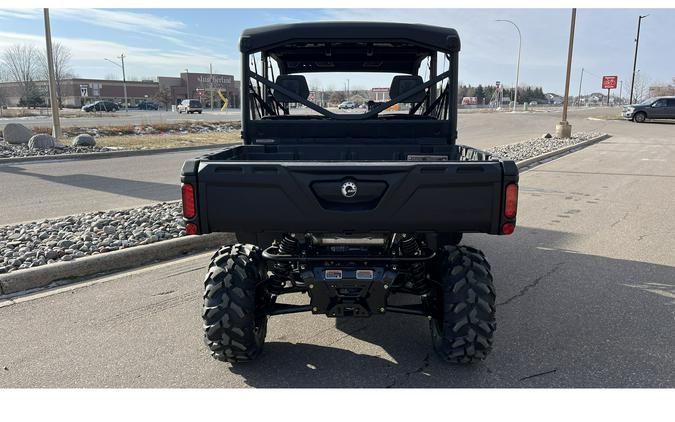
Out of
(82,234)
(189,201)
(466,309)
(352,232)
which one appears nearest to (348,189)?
(352,232)

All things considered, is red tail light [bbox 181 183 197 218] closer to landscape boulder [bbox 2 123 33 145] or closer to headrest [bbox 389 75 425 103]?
headrest [bbox 389 75 425 103]

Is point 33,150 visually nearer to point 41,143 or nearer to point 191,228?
point 41,143

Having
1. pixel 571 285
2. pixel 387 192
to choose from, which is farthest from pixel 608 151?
pixel 387 192

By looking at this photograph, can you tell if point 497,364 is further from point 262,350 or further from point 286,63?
point 286,63

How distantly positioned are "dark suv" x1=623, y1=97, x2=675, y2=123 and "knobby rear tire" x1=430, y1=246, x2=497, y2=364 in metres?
37.9

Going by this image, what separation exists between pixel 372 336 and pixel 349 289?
2.96ft

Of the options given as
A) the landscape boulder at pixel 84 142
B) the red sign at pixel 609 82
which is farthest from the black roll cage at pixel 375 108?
the red sign at pixel 609 82

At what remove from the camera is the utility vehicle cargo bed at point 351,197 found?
300 centimetres

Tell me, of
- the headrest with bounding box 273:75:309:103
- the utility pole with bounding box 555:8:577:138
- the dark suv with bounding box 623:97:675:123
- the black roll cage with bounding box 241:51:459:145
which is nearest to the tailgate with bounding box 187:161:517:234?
the black roll cage with bounding box 241:51:459:145

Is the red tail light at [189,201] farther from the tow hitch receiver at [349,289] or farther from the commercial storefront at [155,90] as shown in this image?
the commercial storefront at [155,90]

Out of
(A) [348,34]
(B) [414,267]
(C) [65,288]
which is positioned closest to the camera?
(B) [414,267]

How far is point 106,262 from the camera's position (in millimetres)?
5398

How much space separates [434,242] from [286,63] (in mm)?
2663

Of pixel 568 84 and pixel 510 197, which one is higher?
pixel 568 84
